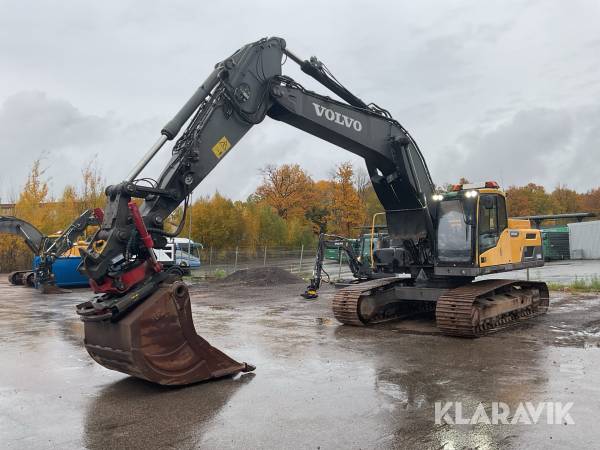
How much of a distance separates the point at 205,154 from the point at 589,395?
18.2ft

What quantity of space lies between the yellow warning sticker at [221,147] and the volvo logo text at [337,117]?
1.99m

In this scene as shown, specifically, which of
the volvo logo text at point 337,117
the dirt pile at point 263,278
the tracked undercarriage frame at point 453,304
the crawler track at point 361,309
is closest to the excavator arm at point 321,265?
the dirt pile at point 263,278

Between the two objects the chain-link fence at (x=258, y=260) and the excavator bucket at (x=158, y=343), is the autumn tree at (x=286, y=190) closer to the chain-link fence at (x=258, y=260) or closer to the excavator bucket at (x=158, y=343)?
the chain-link fence at (x=258, y=260)

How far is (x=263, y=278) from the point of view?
2300 centimetres

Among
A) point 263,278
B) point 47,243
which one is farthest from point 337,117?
point 47,243

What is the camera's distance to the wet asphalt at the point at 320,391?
5043mm

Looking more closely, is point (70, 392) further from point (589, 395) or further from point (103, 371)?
point (589, 395)

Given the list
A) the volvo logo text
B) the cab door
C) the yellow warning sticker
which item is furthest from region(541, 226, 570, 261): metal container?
the yellow warning sticker

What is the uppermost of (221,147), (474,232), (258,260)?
(221,147)

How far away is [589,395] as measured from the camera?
6.17 m

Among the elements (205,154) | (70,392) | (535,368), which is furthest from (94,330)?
(535,368)

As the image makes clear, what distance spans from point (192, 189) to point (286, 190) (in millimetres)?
50366

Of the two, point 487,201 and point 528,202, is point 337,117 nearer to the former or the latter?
point 487,201

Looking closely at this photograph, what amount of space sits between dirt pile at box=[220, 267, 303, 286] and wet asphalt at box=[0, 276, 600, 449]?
11051 millimetres
